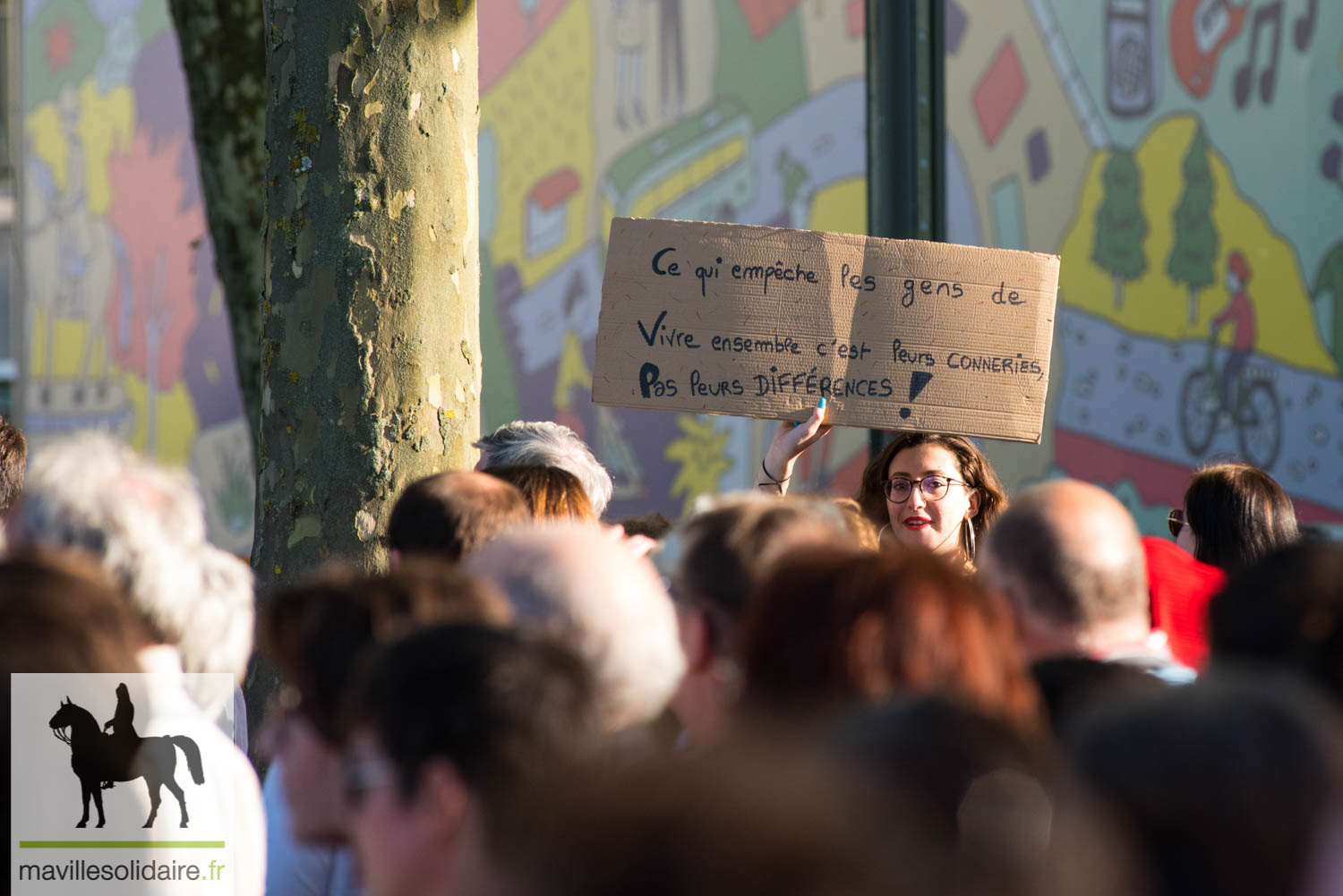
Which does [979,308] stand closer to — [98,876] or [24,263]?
[98,876]

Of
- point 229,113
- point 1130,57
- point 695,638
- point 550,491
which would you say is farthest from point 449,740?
point 1130,57

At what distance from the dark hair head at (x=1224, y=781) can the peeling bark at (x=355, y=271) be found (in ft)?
7.25

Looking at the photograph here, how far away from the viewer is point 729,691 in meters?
1.71

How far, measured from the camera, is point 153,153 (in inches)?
356

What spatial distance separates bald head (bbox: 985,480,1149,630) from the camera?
2.04m

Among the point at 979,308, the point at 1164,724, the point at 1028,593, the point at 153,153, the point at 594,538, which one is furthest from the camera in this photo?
the point at 153,153

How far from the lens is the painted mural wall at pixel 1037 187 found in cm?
725

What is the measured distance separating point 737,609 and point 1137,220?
6245 mm

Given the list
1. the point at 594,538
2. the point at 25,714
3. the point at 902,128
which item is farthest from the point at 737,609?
the point at 902,128

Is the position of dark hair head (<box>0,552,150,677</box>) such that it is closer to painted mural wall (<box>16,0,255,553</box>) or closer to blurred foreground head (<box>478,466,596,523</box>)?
blurred foreground head (<box>478,466,596,523</box>)

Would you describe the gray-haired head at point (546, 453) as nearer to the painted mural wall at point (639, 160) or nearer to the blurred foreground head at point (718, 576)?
the blurred foreground head at point (718, 576)

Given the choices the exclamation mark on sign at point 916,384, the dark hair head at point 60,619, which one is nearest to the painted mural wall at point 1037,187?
the exclamation mark on sign at point 916,384

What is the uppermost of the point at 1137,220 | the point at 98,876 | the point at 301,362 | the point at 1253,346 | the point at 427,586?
the point at 1137,220

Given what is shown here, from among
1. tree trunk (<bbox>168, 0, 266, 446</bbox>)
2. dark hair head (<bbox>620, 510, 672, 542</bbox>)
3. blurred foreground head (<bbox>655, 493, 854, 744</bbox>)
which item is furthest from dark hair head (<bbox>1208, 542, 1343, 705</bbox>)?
tree trunk (<bbox>168, 0, 266, 446</bbox>)
